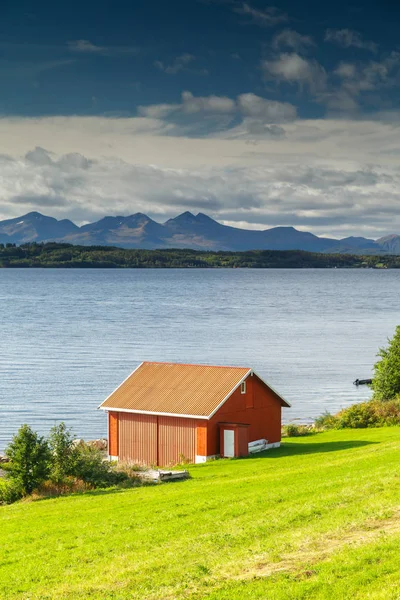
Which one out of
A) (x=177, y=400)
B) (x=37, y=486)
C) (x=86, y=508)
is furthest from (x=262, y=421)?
(x=86, y=508)

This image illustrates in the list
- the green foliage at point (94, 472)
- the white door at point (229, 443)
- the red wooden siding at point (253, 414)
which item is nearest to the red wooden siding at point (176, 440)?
the red wooden siding at point (253, 414)

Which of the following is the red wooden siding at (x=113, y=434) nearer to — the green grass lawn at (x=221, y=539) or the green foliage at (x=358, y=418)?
the green grass lawn at (x=221, y=539)

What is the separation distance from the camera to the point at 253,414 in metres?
43.4

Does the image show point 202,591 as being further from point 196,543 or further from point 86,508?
point 86,508

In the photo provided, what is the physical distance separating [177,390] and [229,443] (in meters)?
4.30

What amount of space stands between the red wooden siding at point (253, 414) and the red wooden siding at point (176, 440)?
1.02 metres

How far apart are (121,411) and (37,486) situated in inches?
437

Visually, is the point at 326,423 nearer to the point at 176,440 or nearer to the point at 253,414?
the point at 253,414

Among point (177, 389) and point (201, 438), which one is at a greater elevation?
point (177, 389)

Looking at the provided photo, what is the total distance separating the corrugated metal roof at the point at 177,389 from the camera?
41.2m

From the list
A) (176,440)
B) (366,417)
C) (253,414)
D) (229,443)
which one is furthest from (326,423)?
(176,440)

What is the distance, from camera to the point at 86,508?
89.4ft

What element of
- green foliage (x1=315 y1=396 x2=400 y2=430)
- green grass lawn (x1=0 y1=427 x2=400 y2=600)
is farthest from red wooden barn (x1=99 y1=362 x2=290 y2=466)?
green grass lawn (x1=0 y1=427 x2=400 y2=600)

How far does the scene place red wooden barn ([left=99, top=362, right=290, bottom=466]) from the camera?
40625 millimetres
